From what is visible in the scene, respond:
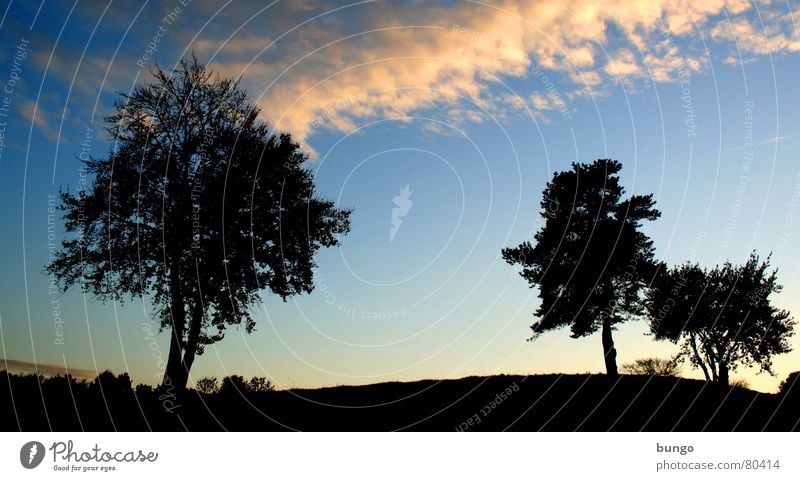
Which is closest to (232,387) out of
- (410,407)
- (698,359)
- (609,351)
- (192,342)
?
(192,342)

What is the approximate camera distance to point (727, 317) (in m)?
47.5

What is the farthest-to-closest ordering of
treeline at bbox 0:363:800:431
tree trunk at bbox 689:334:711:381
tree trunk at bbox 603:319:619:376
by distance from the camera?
tree trunk at bbox 689:334:711:381 → tree trunk at bbox 603:319:619:376 → treeline at bbox 0:363:800:431

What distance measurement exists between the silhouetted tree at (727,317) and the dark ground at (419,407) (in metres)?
15.5

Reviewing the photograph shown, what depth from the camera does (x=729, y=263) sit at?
48.3 meters

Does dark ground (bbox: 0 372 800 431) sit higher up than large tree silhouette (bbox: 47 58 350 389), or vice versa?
large tree silhouette (bbox: 47 58 350 389)

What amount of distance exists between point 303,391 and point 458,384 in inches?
315

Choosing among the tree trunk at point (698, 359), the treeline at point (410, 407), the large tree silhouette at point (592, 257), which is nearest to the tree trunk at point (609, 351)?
the large tree silhouette at point (592, 257)

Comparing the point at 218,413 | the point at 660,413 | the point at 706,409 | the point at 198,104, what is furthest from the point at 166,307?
the point at 706,409

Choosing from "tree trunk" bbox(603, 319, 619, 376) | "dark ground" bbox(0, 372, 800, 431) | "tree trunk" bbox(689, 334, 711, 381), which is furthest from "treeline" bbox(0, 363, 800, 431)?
"tree trunk" bbox(689, 334, 711, 381)

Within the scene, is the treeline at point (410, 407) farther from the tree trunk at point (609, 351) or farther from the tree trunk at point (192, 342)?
the tree trunk at point (609, 351)

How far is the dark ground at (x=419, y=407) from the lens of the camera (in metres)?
18.6

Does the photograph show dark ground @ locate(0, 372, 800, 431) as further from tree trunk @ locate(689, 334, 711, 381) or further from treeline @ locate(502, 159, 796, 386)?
tree trunk @ locate(689, 334, 711, 381)

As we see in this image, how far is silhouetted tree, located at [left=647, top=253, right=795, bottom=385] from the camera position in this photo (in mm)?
46312

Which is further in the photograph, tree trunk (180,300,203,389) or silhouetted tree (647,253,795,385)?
silhouetted tree (647,253,795,385)
